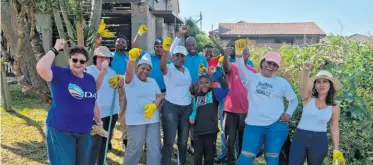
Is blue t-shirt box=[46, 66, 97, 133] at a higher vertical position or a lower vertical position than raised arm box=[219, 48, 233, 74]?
lower

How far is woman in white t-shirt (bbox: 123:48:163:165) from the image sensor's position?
4023 millimetres

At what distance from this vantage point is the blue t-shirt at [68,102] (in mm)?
3018

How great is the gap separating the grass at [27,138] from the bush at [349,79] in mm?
1455

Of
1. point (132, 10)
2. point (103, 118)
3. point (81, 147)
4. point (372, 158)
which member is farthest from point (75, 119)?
point (132, 10)

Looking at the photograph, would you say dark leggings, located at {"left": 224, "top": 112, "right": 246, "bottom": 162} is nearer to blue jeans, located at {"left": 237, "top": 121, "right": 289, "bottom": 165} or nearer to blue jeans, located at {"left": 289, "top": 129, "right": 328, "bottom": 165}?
blue jeans, located at {"left": 237, "top": 121, "right": 289, "bottom": 165}

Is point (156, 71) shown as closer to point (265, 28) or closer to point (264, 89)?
point (264, 89)

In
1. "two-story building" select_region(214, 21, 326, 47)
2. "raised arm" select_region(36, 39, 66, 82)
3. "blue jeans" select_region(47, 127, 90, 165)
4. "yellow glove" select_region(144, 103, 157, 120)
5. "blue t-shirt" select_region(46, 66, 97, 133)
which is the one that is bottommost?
"blue jeans" select_region(47, 127, 90, 165)

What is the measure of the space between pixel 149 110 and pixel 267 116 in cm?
132

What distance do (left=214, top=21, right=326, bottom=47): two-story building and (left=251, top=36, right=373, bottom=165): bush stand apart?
3071 centimetres

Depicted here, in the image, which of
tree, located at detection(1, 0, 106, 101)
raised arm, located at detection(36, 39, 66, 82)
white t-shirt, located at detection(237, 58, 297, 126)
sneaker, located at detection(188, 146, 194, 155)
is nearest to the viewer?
raised arm, located at detection(36, 39, 66, 82)

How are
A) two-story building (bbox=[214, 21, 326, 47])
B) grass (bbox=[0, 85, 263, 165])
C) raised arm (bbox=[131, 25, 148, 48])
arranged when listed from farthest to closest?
two-story building (bbox=[214, 21, 326, 47]) < grass (bbox=[0, 85, 263, 165]) < raised arm (bbox=[131, 25, 148, 48])

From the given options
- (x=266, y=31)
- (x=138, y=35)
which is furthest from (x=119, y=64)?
(x=266, y=31)

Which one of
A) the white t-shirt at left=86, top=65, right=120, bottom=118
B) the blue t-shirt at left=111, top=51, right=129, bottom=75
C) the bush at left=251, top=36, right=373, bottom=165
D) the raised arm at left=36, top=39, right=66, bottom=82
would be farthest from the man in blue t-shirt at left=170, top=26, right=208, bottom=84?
the raised arm at left=36, top=39, right=66, bottom=82

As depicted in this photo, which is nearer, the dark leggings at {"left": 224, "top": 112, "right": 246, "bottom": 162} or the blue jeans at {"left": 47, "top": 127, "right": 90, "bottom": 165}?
the blue jeans at {"left": 47, "top": 127, "right": 90, "bottom": 165}
